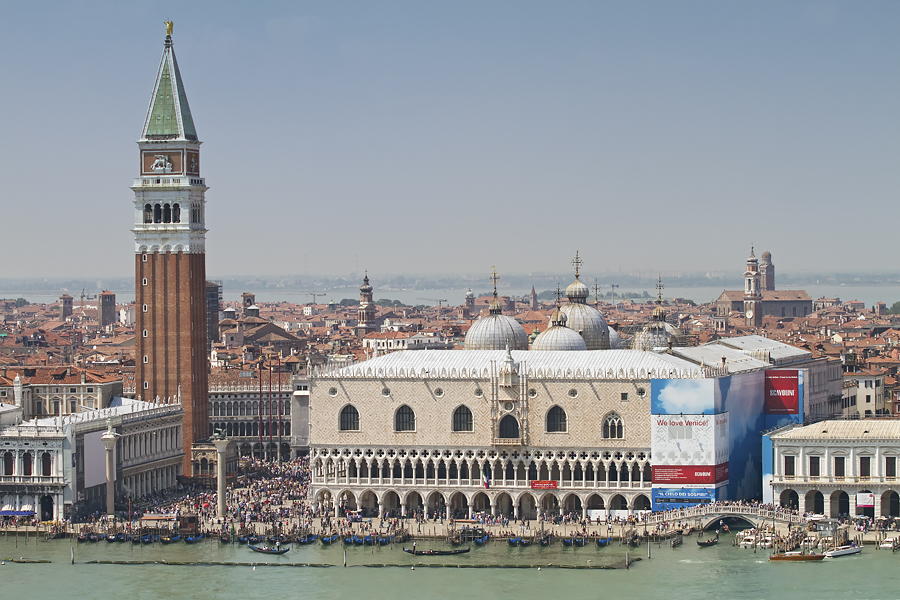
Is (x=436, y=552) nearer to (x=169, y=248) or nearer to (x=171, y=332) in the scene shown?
(x=171, y=332)

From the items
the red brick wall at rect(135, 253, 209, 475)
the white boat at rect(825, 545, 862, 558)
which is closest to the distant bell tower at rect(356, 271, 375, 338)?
the red brick wall at rect(135, 253, 209, 475)

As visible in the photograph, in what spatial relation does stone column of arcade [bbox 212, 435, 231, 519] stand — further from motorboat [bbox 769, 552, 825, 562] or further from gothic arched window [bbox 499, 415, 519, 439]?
motorboat [bbox 769, 552, 825, 562]

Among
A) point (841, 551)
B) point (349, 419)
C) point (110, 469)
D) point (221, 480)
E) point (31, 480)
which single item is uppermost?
point (349, 419)

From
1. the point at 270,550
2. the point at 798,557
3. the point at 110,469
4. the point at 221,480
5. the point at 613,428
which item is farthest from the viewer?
the point at 110,469

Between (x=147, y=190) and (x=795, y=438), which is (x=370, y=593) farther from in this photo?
(x=147, y=190)

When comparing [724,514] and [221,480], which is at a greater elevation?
[221,480]

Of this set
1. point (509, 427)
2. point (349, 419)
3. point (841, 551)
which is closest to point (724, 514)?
point (841, 551)
